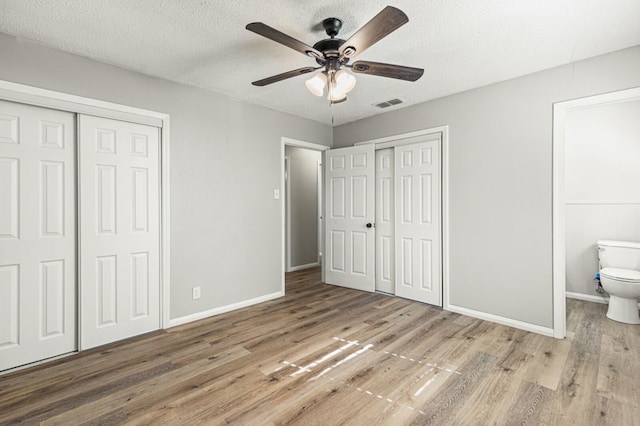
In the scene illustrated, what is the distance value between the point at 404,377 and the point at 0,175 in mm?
3332

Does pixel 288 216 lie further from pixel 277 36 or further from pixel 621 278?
pixel 621 278

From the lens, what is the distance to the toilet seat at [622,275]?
2997mm

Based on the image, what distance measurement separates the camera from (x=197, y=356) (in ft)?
8.24

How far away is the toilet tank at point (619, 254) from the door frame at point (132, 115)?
492cm

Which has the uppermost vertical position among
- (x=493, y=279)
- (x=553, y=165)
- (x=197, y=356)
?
(x=553, y=165)

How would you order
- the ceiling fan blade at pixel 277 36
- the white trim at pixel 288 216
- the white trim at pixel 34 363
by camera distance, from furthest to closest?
the white trim at pixel 288 216, the white trim at pixel 34 363, the ceiling fan blade at pixel 277 36

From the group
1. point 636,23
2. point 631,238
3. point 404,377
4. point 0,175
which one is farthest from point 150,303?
point 631,238

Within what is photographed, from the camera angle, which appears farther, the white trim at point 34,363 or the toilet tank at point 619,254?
the toilet tank at point 619,254

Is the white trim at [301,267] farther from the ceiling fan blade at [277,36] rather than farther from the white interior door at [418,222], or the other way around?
the ceiling fan blade at [277,36]

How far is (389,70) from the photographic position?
2.11m

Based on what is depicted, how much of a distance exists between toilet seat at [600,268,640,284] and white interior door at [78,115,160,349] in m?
4.67

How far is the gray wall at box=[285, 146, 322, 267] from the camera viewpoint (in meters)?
5.94

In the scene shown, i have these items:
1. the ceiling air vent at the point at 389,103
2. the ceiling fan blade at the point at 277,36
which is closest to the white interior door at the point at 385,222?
the ceiling air vent at the point at 389,103

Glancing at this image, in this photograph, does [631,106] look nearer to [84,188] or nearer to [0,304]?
[84,188]
